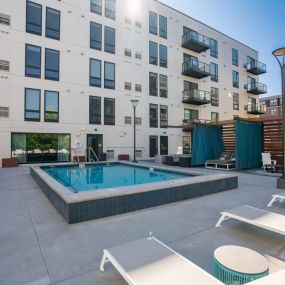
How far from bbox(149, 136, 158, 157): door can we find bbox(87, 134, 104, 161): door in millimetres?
4570

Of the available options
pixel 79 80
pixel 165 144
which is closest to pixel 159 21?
pixel 79 80

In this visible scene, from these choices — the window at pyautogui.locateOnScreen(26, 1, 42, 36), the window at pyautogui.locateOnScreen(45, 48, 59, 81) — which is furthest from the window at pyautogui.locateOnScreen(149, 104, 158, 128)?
the window at pyautogui.locateOnScreen(26, 1, 42, 36)

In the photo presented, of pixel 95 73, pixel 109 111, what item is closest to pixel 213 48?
pixel 95 73

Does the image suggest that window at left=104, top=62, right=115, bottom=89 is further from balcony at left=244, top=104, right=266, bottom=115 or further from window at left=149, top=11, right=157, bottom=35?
balcony at left=244, top=104, right=266, bottom=115

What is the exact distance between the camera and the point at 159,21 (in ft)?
65.9

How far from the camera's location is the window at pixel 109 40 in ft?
56.5

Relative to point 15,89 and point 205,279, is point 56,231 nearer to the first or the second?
point 205,279

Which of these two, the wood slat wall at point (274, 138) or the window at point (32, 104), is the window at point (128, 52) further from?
the wood slat wall at point (274, 138)

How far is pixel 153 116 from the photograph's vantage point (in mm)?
19406

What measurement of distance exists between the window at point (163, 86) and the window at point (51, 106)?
Answer: 30.1 feet

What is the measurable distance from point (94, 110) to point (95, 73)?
2.85 metres

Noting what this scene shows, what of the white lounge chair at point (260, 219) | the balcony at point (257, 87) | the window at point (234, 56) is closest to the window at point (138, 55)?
the window at point (234, 56)

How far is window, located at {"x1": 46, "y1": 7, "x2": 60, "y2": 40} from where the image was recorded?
1484 cm

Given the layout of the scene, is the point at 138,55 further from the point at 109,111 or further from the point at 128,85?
the point at 109,111
